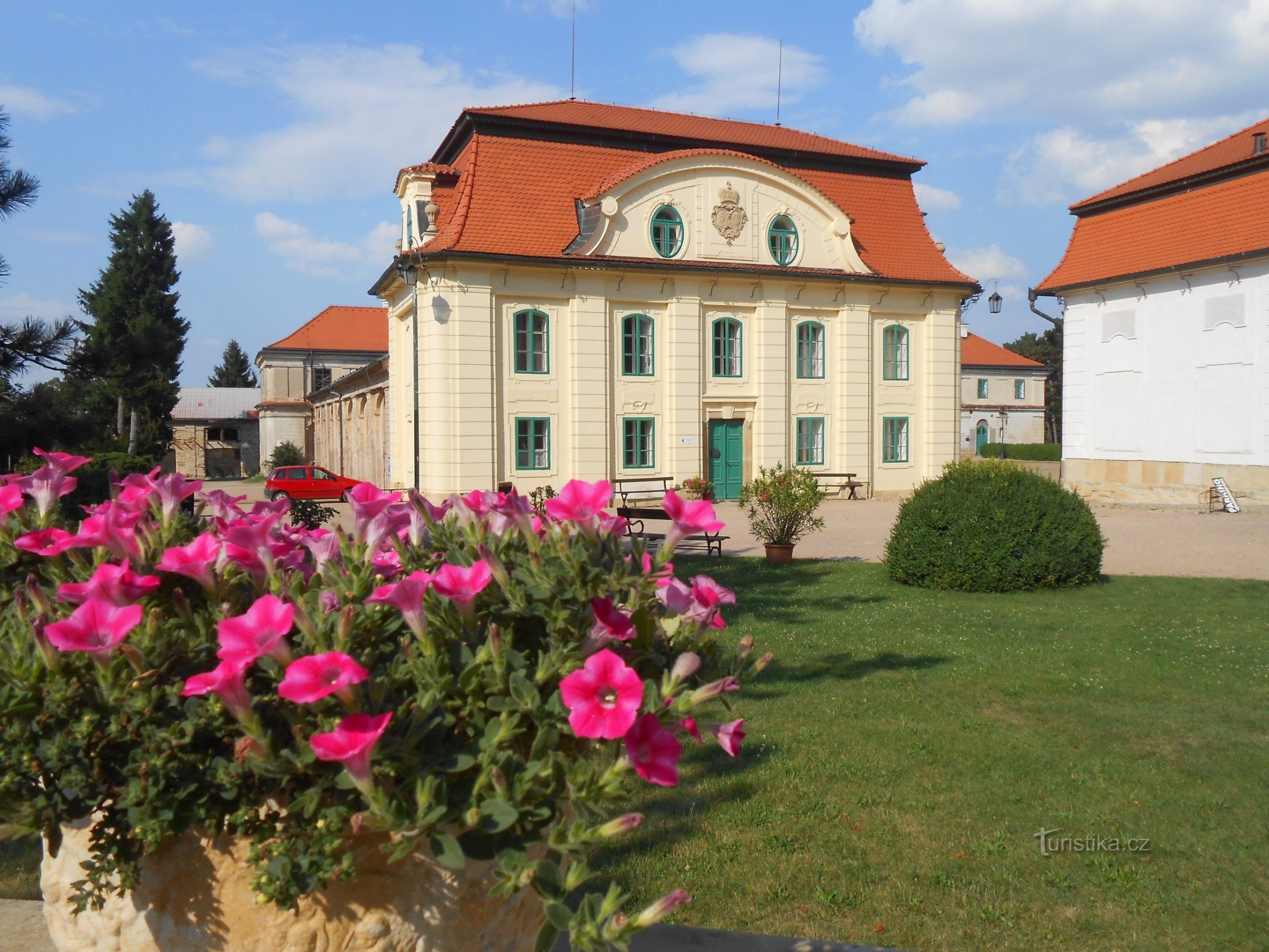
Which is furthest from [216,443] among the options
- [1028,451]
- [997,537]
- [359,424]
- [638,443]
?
[997,537]

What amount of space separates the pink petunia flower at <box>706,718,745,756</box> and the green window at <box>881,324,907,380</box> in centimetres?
2953

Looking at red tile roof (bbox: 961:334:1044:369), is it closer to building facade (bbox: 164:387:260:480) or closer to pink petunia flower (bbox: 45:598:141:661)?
building facade (bbox: 164:387:260:480)

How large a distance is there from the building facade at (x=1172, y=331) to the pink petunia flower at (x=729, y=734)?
24.0 meters

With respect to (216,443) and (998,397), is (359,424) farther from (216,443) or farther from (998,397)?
(998,397)

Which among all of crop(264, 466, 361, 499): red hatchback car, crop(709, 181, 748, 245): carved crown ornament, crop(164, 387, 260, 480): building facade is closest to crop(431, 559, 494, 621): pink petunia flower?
crop(709, 181, 748, 245): carved crown ornament

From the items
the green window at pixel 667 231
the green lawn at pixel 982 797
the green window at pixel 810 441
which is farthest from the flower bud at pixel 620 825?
the green window at pixel 810 441

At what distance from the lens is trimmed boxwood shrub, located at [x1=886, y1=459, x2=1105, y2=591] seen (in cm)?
1242

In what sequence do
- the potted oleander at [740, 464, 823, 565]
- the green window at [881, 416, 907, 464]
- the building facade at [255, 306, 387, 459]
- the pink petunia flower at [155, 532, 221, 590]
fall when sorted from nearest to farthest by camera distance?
1. the pink petunia flower at [155, 532, 221, 590]
2. the potted oleander at [740, 464, 823, 565]
3. the green window at [881, 416, 907, 464]
4. the building facade at [255, 306, 387, 459]

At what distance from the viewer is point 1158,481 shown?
2722cm

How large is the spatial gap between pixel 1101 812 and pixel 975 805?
0.64 m

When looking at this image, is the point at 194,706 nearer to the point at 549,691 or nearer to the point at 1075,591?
the point at 549,691

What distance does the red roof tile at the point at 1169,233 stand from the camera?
24.6 meters

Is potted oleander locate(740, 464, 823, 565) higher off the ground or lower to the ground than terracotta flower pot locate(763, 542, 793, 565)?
higher

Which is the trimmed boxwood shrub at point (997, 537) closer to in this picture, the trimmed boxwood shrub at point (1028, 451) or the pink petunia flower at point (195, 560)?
the pink petunia flower at point (195, 560)
